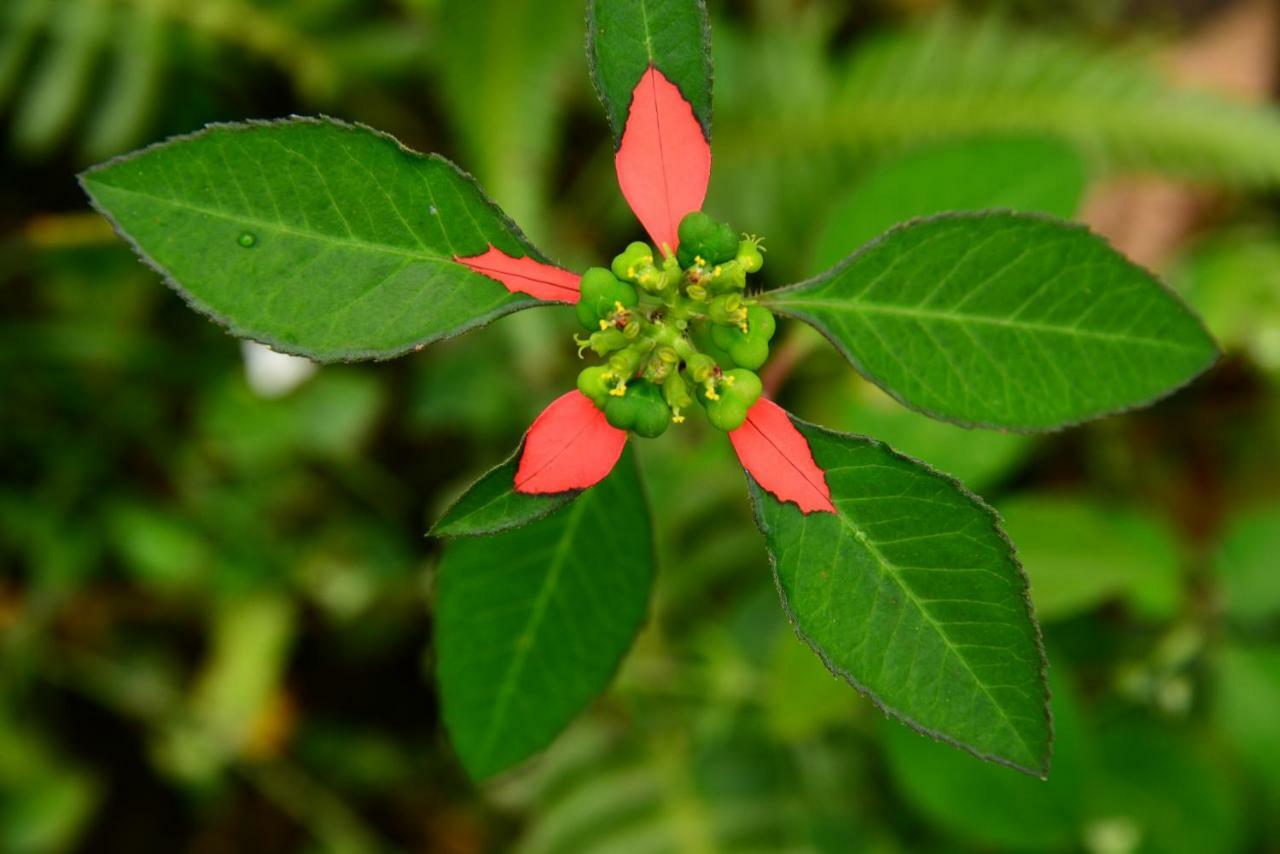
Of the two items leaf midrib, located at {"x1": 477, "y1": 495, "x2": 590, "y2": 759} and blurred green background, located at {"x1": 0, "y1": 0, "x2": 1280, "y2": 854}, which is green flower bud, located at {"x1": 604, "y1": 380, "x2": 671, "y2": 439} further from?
blurred green background, located at {"x1": 0, "y1": 0, "x2": 1280, "y2": 854}

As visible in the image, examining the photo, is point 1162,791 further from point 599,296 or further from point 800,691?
point 599,296

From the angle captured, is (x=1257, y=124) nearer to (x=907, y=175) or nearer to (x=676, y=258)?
(x=907, y=175)

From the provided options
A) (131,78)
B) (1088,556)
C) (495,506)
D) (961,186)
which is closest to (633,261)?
(495,506)

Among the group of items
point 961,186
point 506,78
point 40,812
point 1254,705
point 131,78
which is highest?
point 961,186

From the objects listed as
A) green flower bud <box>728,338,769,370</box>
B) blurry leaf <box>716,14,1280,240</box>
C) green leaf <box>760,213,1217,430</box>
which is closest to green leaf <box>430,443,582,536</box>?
green flower bud <box>728,338,769,370</box>

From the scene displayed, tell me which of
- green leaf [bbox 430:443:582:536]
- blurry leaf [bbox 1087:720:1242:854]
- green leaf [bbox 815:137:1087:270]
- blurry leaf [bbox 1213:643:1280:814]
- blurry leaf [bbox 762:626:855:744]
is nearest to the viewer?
green leaf [bbox 430:443:582:536]

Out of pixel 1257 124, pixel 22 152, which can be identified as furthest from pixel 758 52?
pixel 22 152

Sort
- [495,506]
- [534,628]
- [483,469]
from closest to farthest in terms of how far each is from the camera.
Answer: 1. [495,506]
2. [534,628]
3. [483,469]
